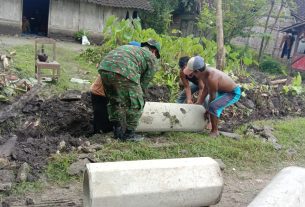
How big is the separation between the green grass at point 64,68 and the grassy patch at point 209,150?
2.89 metres

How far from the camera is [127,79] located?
4977 millimetres

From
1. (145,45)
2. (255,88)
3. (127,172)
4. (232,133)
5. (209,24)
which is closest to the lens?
(127,172)

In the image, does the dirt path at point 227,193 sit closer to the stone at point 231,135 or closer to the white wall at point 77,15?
the stone at point 231,135

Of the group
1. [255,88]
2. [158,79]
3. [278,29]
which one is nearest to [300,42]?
[278,29]

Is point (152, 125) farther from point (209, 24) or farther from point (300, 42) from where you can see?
point (300, 42)

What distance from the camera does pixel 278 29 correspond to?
77.5 feet

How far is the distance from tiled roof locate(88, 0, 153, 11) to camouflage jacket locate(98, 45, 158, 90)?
526 inches

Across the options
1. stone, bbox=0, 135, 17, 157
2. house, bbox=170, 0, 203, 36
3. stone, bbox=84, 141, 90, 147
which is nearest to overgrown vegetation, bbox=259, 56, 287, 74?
house, bbox=170, 0, 203, 36

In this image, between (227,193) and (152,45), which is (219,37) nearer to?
(152,45)

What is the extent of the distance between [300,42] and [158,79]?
1614 cm

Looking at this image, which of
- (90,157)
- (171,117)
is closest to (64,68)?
(171,117)

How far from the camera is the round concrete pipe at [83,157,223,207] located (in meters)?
3.33

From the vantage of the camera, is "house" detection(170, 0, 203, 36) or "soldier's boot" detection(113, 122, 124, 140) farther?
"house" detection(170, 0, 203, 36)

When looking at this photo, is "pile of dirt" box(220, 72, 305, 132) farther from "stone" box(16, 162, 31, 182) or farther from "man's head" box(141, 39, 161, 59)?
"stone" box(16, 162, 31, 182)
